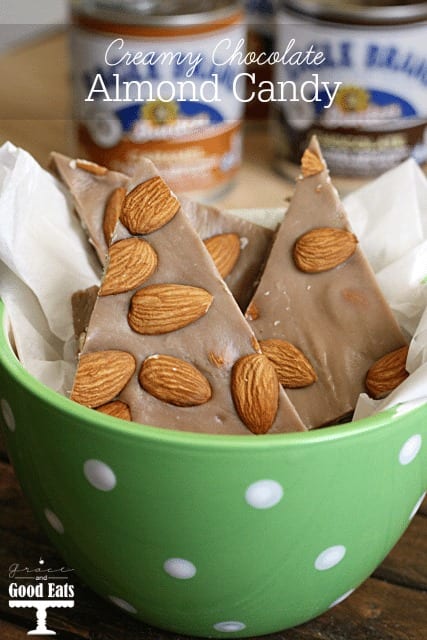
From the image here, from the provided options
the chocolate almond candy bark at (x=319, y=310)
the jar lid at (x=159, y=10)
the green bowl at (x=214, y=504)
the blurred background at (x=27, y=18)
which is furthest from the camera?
the blurred background at (x=27, y=18)

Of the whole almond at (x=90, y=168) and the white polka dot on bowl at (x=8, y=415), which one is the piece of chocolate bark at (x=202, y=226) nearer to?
the whole almond at (x=90, y=168)

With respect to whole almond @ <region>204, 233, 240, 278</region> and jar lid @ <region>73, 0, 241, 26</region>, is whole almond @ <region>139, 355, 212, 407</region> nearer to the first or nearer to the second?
whole almond @ <region>204, 233, 240, 278</region>

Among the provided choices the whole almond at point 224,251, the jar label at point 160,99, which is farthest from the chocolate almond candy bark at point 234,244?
the jar label at point 160,99

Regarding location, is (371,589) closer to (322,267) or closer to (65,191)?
(322,267)

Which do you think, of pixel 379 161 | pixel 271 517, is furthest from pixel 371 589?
pixel 379 161

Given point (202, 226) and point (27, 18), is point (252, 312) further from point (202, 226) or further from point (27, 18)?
point (27, 18)

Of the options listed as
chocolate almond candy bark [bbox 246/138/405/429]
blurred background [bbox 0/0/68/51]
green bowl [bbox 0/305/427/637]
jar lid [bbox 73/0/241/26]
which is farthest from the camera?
blurred background [bbox 0/0/68/51]

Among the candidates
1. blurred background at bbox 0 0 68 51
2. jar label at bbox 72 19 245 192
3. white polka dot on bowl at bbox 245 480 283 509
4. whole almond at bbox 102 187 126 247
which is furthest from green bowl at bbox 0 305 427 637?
blurred background at bbox 0 0 68 51
